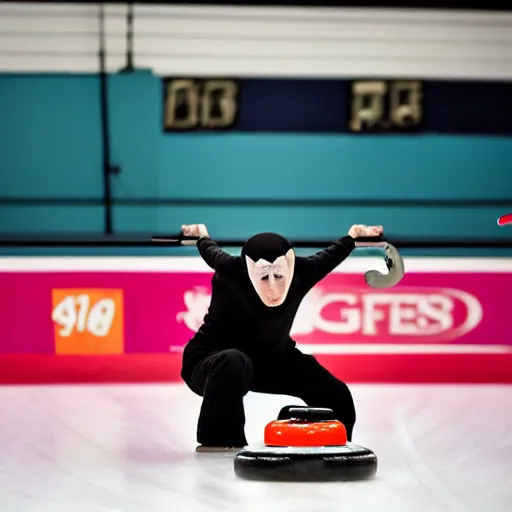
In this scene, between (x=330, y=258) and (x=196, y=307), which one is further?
(x=196, y=307)

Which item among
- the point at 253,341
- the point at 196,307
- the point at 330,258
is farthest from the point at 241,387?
the point at 196,307

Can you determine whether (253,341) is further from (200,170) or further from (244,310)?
(200,170)

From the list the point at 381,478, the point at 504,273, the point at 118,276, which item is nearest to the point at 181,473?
the point at 381,478

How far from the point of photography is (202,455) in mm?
3703

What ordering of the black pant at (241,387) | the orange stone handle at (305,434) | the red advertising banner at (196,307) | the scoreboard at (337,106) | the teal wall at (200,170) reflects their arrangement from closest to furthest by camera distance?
the orange stone handle at (305,434), the black pant at (241,387), the red advertising banner at (196,307), the teal wall at (200,170), the scoreboard at (337,106)

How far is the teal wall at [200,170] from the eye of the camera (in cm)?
691

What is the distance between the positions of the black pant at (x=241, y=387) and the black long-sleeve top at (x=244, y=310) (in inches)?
3.2

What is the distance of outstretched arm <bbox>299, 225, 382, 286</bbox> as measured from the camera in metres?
3.92

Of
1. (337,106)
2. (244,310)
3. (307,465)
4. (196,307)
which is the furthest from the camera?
(337,106)

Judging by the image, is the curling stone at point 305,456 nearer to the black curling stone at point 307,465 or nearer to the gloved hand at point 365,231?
the black curling stone at point 307,465

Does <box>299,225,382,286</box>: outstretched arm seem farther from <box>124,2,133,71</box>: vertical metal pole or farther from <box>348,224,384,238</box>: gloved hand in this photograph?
<box>124,2,133,71</box>: vertical metal pole

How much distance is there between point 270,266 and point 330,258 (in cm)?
38

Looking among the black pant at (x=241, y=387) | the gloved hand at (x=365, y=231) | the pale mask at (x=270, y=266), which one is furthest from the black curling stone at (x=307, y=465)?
the gloved hand at (x=365, y=231)

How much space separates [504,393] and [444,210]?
2.04 meters
